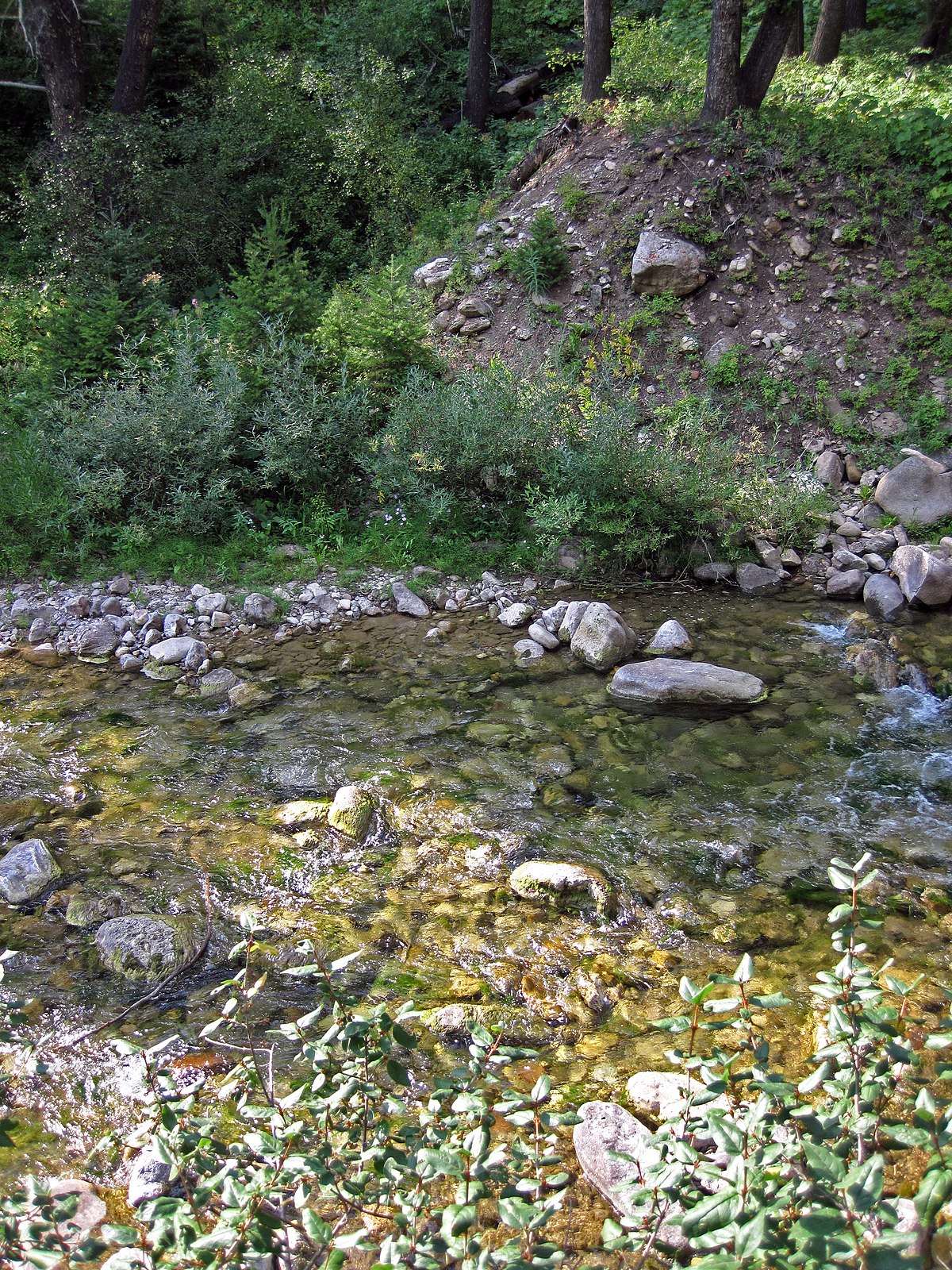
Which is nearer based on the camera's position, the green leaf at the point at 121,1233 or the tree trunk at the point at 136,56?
the green leaf at the point at 121,1233

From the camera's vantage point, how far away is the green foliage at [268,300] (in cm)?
916

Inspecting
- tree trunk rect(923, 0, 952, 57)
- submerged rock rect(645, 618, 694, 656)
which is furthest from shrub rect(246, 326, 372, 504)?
tree trunk rect(923, 0, 952, 57)

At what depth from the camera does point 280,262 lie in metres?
10.0

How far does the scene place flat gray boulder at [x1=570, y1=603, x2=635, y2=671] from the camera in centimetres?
634

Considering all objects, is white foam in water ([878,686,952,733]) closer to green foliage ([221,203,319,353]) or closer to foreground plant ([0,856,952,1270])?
foreground plant ([0,856,952,1270])

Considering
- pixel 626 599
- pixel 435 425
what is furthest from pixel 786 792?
pixel 435 425

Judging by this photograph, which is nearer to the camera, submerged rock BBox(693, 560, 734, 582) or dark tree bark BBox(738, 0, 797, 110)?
submerged rock BBox(693, 560, 734, 582)

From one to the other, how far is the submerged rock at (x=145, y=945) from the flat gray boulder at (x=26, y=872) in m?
0.53

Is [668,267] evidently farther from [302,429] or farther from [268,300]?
[302,429]

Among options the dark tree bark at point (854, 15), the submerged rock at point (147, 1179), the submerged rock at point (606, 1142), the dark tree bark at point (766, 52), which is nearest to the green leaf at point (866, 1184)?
the submerged rock at point (606, 1142)

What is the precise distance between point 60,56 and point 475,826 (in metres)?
14.1

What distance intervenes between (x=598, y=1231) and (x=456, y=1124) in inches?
26.1

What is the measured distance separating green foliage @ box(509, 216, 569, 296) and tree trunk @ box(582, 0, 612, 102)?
3479mm

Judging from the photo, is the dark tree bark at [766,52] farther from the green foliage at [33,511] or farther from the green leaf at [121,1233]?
the green leaf at [121,1233]
